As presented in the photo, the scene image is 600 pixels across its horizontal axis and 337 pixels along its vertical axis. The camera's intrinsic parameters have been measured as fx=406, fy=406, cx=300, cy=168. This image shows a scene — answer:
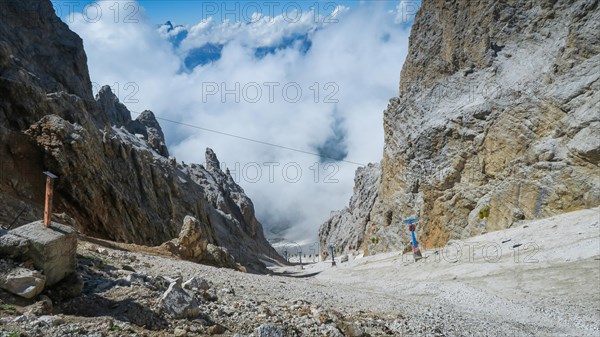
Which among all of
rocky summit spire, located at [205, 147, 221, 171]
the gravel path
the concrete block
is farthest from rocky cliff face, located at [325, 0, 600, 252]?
rocky summit spire, located at [205, 147, 221, 171]

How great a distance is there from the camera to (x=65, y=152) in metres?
34.5

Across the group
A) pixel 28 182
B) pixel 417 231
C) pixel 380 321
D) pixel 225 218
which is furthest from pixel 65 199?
pixel 225 218

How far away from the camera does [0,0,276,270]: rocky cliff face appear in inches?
1231

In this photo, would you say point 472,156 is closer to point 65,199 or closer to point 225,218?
point 65,199

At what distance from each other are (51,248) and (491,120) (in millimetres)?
45463

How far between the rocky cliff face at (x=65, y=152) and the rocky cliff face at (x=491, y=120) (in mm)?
32999

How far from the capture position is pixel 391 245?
6162cm

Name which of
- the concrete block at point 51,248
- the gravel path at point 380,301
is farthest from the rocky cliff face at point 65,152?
the gravel path at point 380,301

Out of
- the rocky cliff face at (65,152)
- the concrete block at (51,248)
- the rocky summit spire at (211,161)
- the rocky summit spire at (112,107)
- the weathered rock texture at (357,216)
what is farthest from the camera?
the rocky summit spire at (211,161)

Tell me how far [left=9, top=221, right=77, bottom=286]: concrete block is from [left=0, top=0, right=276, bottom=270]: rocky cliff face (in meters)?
10.5

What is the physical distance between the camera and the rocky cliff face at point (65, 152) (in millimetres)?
31266

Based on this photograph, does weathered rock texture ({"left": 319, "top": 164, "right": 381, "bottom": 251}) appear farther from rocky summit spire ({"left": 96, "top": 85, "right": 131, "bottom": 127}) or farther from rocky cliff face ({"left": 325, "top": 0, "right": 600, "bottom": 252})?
rocky summit spire ({"left": 96, "top": 85, "right": 131, "bottom": 127})

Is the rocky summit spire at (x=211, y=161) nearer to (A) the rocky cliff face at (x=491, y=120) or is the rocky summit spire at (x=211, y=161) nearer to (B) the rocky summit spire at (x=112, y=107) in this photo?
(B) the rocky summit spire at (x=112, y=107)

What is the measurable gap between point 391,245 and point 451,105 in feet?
73.8
